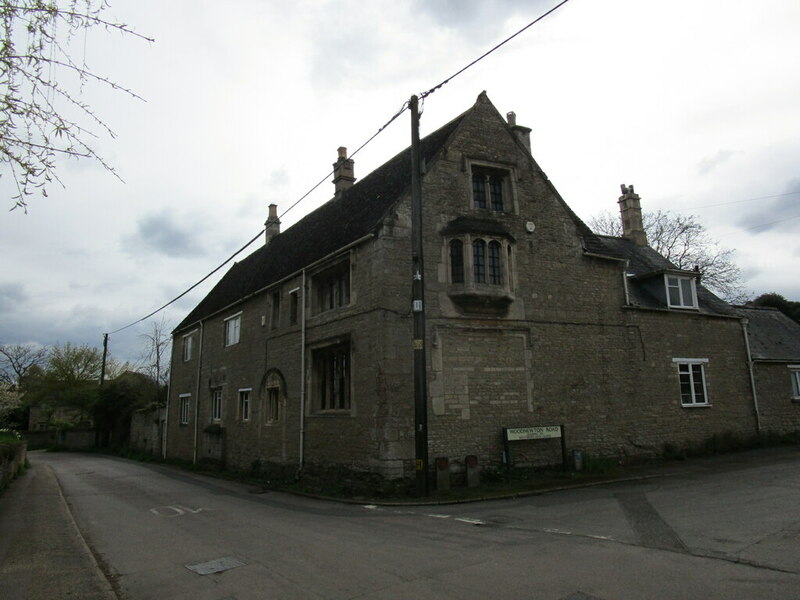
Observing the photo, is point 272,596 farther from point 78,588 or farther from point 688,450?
point 688,450

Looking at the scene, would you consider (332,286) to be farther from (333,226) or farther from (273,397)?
(273,397)

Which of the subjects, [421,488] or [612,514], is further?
[421,488]

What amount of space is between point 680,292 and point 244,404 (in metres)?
17.5

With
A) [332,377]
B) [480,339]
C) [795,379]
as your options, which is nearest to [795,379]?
[795,379]

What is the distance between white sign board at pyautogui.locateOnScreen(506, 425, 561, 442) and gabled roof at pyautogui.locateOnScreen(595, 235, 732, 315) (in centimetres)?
607

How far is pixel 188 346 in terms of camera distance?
2967cm

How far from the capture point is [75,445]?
48.2 meters

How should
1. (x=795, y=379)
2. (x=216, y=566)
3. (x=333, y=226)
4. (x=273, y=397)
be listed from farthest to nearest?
(x=795, y=379) < (x=273, y=397) < (x=333, y=226) < (x=216, y=566)

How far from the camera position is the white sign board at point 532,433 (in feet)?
48.4

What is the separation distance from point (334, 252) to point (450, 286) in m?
3.73

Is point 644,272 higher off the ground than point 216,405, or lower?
higher

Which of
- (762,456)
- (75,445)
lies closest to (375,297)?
(762,456)

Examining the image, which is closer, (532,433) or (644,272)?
(532,433)

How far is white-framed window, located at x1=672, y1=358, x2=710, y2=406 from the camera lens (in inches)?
756
